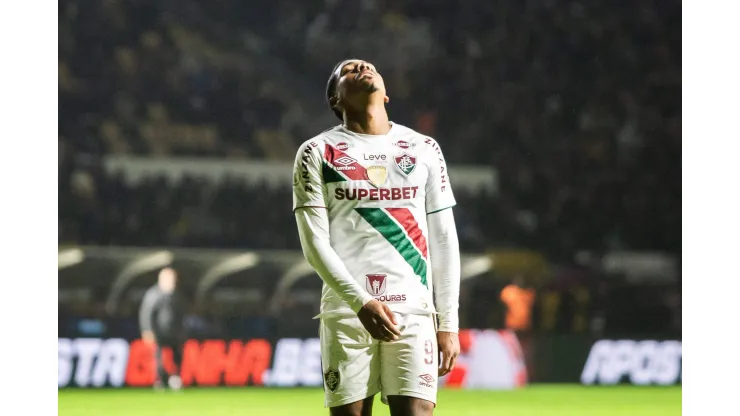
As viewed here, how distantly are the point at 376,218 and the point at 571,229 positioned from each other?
1516cm

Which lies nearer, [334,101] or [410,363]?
[410,363]

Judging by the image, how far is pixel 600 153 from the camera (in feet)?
65.2

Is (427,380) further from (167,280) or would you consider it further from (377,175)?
(167,280)

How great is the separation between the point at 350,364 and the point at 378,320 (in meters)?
0.22

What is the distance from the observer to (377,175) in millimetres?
3854

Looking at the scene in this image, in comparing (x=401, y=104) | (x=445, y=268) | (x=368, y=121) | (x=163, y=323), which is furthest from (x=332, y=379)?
(x=401, y=104)

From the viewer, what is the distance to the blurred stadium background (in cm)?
1351

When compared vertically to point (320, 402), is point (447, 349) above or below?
above

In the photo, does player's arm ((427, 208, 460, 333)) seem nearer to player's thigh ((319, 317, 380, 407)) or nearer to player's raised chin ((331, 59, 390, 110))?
player's thigh ((319, 317, 380, 407))


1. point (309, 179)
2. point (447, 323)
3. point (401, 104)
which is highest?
point (401, 104)

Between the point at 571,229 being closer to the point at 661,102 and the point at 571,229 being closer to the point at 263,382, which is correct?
the point at 661,102

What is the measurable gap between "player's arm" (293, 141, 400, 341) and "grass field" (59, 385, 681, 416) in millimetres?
6252

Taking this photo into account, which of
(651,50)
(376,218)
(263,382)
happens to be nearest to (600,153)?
(651,50)

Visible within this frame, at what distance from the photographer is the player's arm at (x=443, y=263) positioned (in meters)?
3.84
